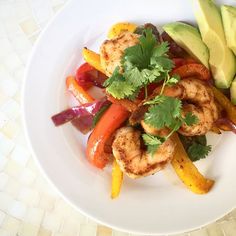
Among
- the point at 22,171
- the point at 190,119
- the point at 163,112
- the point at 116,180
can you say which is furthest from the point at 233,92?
the point at 22,171

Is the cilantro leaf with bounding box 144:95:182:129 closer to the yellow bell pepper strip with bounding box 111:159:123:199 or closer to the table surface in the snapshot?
the yellow bell pepper strip with bounding box 111:159:123:199

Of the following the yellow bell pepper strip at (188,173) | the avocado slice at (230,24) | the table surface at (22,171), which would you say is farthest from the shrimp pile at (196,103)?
the table surface at (22,171)

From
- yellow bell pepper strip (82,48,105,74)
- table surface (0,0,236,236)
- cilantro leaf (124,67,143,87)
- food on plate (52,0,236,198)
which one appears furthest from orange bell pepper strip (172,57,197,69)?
table surface (0,0,236,236)

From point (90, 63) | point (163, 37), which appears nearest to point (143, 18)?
point (163, 37)

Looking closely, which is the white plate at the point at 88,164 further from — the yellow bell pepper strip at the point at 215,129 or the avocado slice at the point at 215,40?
the avocado slice at the point at 215,40

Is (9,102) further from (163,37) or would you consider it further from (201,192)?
(201,192)
